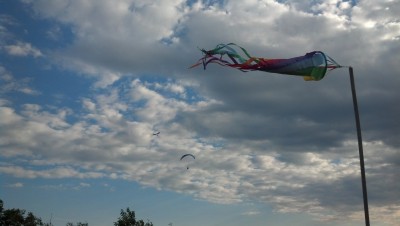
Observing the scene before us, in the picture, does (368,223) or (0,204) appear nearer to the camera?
(368,223)

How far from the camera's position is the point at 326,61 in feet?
55.0

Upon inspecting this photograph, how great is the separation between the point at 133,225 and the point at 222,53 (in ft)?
191

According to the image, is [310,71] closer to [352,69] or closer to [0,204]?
[352,69]

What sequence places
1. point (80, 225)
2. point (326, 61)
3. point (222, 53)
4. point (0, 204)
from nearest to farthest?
point (222, 53) → point (326, 61) → point (0, 204) → point (80, 225)

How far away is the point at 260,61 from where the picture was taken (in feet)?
51.8

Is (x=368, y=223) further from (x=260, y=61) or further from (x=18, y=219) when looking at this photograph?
(x=18, y=219)

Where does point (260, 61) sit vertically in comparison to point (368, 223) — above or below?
above

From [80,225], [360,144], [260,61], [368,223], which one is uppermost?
[80,225]

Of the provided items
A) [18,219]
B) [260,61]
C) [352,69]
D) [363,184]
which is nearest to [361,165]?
[363,184]

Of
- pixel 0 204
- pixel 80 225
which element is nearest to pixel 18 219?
pixel 0 204

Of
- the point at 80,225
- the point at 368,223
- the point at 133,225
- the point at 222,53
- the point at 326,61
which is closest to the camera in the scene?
the point at 368,223

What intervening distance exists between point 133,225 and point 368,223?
59.0 metres

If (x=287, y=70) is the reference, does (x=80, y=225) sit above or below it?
above

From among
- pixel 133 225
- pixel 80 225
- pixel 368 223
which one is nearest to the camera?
pixel 368 223
